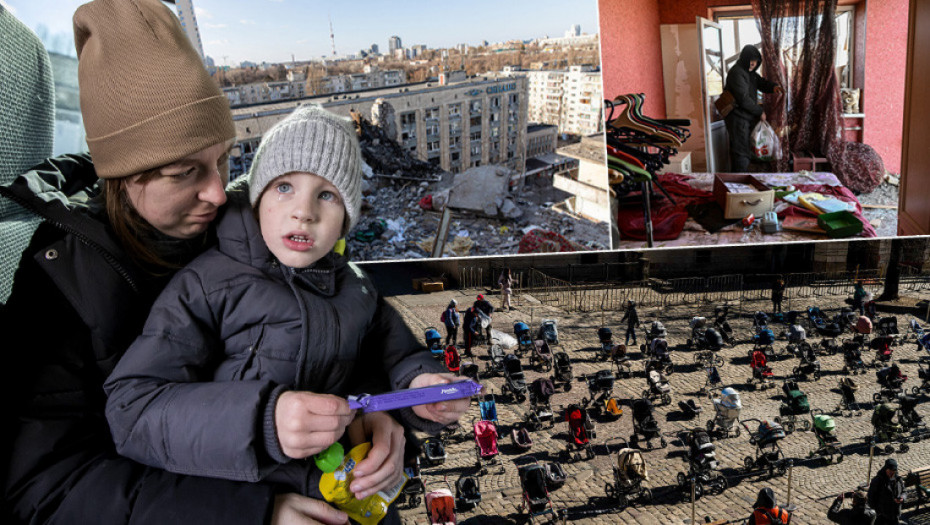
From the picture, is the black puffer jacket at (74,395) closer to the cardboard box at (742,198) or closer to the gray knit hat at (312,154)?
the gray knit hat at (312,154)

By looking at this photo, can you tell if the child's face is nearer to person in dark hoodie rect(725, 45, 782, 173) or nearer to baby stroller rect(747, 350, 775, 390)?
baby stroller rect(747, 350, 775, 390)

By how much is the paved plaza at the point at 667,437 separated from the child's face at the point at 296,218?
1.37 metres

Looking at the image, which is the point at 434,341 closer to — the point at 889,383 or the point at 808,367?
the point at 808,367

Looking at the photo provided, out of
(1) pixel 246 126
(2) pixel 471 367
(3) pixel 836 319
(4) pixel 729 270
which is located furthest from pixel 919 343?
(1) pixel 246 126

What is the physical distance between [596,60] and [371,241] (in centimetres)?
143

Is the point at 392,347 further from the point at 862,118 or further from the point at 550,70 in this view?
the point at 862,118

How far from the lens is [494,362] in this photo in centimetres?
277

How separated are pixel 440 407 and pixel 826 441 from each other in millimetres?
2221

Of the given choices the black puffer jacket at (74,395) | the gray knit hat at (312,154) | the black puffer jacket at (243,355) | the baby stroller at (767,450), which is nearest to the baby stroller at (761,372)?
the baby stroller at (767,450)

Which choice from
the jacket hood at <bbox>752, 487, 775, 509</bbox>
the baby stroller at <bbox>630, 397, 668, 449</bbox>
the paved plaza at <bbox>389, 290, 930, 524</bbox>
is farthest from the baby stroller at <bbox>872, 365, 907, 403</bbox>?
the baby stroller at <bbox>630, 397, 668, 449</bbox>

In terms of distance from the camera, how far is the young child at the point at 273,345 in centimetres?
80

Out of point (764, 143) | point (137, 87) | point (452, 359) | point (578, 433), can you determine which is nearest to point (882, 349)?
point (764, 143)

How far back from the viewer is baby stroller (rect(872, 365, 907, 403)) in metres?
2.77

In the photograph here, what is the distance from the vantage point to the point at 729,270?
321 cm
